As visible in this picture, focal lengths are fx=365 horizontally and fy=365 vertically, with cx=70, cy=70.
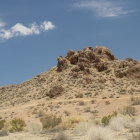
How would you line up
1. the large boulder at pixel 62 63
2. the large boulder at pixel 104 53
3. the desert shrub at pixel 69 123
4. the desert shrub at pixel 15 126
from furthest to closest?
the large boulder at pixel 104 53
the large boulder at pixel 62 63
the desert shrub at pixel 15 126
the desert shrub at pixel 69 123

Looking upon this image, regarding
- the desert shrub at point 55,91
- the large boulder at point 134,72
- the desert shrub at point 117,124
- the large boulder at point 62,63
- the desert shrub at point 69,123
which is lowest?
the desert shrub at point 117,124

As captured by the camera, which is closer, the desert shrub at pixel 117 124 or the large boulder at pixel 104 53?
the desert shrub at pixel 117 124

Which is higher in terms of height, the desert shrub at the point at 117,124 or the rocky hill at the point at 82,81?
the rocky hill at the point at 82,81

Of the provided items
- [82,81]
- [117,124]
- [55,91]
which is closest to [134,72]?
[82,81]

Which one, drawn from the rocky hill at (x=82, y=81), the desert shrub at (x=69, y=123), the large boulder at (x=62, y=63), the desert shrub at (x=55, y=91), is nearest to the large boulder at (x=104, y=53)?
the rocky hill at (x=82, y=81)

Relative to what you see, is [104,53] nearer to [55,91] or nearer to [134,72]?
[134,72]

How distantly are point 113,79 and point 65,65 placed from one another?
1348 cm

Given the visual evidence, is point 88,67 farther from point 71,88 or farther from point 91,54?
point 71,88

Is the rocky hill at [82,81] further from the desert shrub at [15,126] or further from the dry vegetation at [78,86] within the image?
the desert shrub at [15,126]

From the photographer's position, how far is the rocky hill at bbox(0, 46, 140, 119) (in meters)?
59.0

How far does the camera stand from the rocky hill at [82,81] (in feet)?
193

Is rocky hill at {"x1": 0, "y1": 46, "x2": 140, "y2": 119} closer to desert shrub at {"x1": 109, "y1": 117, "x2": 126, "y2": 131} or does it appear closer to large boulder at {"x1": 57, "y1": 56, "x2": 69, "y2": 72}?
large boulder at {"x1": 57, "y1": 56, "x2": 69, "y2": 72}

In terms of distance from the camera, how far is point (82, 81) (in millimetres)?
66000

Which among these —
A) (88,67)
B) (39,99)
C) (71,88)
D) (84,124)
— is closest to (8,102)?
(39,99)
